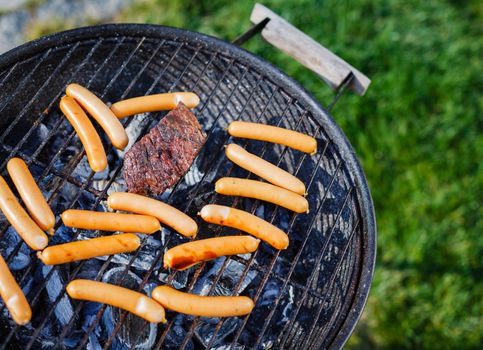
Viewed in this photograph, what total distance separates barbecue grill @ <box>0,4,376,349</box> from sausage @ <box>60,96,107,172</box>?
0.28 ft

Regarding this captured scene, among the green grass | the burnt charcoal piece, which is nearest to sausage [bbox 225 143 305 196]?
the burnt charcoal piece

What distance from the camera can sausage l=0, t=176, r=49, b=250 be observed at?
7.77ft

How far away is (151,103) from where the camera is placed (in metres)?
2.80

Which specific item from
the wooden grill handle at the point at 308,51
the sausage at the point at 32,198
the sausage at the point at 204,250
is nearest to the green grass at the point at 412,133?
the wooden grill handle at the point at 308,51

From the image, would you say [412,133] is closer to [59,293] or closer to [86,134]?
[86,134]

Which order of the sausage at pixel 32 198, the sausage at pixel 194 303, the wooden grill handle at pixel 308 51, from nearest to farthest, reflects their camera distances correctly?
the sausage at pixel 194 303 → the sausage at pixel 32 198 → the wooden grill handle at pixel 308 51

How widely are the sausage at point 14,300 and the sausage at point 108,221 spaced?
0.33 meters

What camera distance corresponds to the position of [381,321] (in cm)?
384

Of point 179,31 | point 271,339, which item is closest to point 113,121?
point 179,31

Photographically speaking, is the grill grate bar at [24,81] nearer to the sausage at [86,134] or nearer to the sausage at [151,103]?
the sausage at [86,134]

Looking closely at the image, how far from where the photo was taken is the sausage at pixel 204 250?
243cm

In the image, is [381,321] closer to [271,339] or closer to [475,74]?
[271,339]

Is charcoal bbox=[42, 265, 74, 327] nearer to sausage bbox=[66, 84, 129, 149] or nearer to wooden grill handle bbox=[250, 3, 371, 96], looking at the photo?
sausage bbox=[66, 84, 129, 149]

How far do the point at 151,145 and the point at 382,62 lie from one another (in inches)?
103
